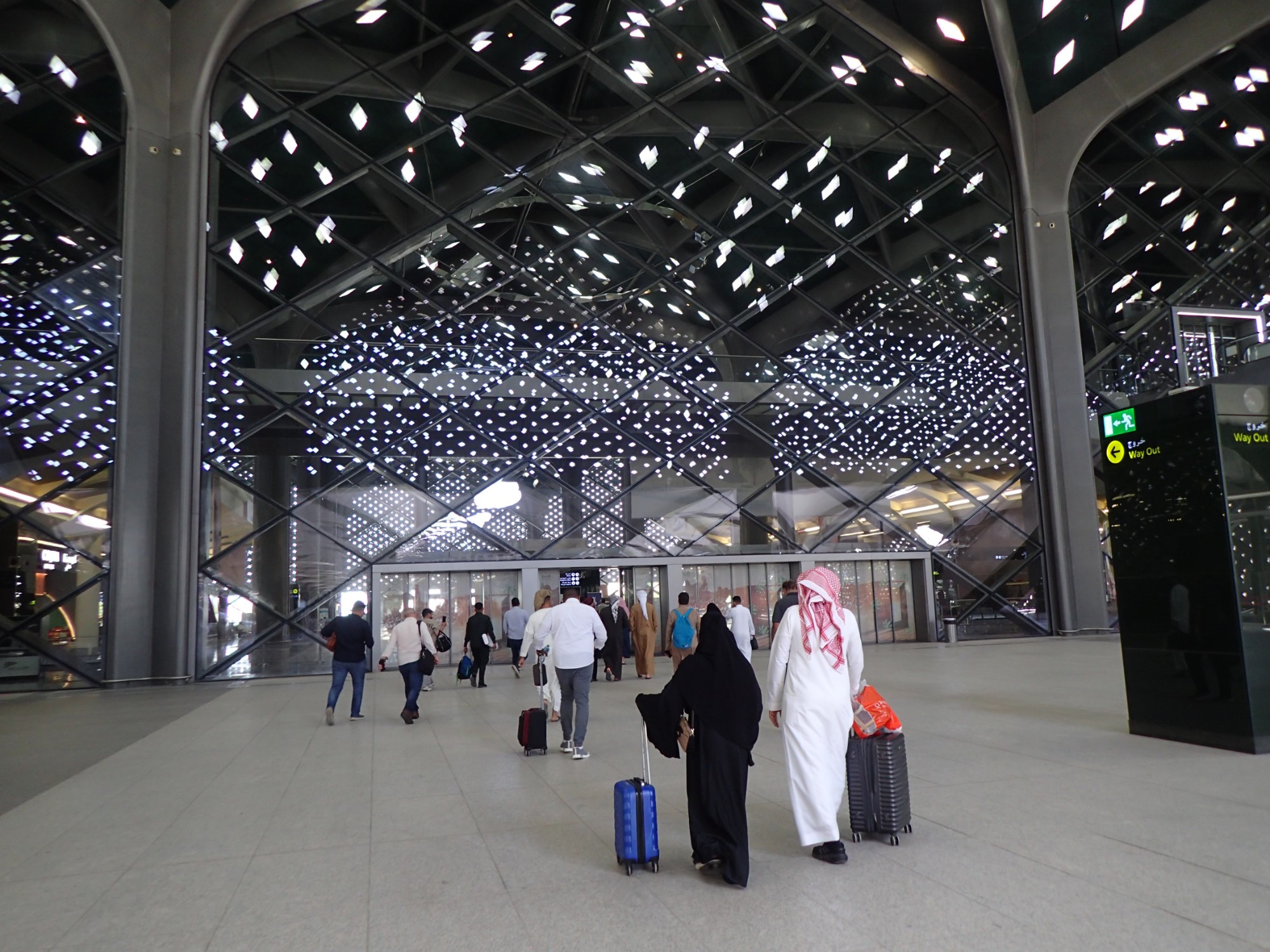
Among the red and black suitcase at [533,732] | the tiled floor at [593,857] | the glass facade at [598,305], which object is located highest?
the glass facade at [598,305]

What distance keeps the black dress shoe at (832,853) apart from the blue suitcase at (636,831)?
2.80 feet

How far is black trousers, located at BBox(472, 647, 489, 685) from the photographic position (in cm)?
1501

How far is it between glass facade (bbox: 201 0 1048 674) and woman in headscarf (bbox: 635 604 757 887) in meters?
15.2

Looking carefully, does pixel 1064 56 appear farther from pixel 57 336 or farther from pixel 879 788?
pixel 57 336

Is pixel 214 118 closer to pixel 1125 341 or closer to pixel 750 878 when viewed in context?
pixel 750 878

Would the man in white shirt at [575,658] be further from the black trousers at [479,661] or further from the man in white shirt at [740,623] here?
the black trousers at [479,661]

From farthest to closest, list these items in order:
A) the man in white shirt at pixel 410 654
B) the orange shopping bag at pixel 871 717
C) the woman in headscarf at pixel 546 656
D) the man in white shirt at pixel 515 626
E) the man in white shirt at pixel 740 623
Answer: the man in white shirt at pixel 515 626 < the man in white shirt at pixel 740 623 < the man in white shirt at pixel 410 654 < the woman in headscarf at pixel 546 656 < the orange shopping bag at pixel 871 717

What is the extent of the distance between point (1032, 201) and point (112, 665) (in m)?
23.6

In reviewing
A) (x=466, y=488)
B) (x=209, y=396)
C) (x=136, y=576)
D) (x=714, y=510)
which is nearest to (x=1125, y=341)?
(x=714, y=510)

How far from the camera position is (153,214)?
57.3ft

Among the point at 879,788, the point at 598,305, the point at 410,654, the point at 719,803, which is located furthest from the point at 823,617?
the point at 598,305

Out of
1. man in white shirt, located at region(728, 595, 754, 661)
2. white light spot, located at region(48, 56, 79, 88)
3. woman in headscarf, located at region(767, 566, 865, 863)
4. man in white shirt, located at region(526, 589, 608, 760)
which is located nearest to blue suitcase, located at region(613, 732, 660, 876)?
woman in headscarf, located at region(767, 566, 865, 863)

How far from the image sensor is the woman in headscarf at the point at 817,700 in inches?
187

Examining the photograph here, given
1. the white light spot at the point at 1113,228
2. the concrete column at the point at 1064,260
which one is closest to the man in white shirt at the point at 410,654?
the concrete column at the point at 1064,260
